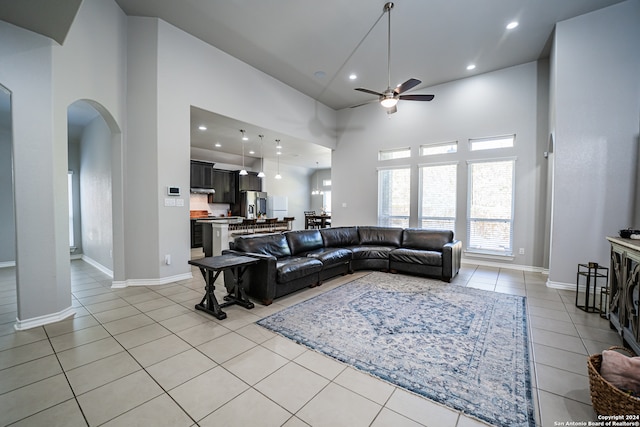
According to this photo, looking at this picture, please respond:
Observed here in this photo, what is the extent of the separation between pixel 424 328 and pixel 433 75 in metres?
5.25

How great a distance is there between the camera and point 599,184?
3785 mm

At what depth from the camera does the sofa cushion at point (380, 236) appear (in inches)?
217

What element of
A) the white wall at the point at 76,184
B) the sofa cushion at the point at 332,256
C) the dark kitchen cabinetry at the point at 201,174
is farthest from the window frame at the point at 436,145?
the white wall at the point at 76,184

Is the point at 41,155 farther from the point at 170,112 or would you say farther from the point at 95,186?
the point at 95,186

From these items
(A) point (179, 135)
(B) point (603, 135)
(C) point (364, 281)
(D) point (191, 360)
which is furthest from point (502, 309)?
(A) point (179, 135)

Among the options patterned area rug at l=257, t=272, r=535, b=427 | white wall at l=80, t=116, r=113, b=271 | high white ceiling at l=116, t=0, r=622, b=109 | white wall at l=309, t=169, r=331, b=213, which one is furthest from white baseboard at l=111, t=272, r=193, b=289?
white wall at l=309, t=169, r=331, b=213

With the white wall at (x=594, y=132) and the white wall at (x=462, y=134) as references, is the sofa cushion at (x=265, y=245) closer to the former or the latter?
the white wall at (x=462, y=134)

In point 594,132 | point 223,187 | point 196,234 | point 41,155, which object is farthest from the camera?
point 223,187

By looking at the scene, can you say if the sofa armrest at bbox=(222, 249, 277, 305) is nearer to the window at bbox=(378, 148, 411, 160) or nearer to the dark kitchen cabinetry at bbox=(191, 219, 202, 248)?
the window at bbox=(378, 148, 411, 160)

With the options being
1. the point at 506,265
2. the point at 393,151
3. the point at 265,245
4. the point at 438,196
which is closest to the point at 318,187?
the point at 393,151

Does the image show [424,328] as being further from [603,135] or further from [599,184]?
[603,135]

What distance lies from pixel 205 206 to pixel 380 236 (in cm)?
648

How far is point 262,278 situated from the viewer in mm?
3334

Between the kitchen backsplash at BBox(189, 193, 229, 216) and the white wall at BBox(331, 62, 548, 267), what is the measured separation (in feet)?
15.3
